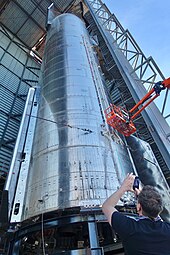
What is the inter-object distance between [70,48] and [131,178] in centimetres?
830

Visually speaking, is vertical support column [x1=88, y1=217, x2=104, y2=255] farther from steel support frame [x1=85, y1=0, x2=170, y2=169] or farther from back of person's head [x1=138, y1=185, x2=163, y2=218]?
steel support frame [x1=85, y1=0, x2=170, y2=169]

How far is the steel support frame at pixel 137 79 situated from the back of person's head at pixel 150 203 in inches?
262

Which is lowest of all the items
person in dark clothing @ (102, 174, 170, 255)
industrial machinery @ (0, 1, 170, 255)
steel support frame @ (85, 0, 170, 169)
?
person in dark clothing @ (102, 174, 170, 255)

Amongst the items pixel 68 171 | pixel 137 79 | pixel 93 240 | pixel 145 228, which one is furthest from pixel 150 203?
pixel 137 79

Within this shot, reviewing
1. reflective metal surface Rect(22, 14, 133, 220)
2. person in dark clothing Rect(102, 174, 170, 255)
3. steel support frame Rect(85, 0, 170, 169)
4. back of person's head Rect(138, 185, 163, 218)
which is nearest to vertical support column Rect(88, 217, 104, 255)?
reflective metal surface Rect(22, 14, 133, 220)

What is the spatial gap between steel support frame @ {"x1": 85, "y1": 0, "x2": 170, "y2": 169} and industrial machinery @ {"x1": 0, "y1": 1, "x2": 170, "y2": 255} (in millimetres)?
1519

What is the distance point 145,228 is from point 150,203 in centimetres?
19

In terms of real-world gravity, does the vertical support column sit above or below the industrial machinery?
below

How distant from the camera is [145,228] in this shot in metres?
1.55

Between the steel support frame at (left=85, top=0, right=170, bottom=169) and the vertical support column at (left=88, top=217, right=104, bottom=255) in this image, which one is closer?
the vertical support column at (left=88, top=217, right=104, bottom=255)

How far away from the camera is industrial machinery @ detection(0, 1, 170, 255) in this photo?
425cm

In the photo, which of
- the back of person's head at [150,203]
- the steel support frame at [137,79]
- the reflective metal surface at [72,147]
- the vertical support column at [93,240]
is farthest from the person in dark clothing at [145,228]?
the steel support frame at [137,79]

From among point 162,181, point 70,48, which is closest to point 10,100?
point 70,48

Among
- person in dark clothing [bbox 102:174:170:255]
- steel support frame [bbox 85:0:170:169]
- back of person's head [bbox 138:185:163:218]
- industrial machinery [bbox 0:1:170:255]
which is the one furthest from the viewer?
steel support frame [bbox 85:0:170:169]
